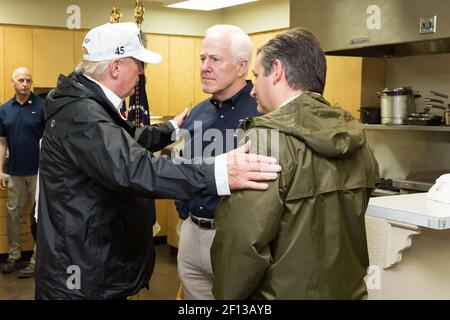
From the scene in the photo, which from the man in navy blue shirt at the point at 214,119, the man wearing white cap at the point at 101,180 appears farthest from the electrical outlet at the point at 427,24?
the man wearing white cap at the point at 101,180

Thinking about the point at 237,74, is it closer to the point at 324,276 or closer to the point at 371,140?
the point at 324,276

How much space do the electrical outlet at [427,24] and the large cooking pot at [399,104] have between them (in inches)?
21.9

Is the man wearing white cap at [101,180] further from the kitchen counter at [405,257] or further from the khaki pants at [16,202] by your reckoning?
the khaki pants at [16,202]

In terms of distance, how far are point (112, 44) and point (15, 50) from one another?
13.5ft

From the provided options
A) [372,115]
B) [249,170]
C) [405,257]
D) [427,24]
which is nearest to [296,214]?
[249,170]

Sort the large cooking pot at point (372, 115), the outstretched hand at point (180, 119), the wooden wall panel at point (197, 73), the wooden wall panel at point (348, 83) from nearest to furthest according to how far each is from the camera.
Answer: the outstretched hand at point (180, 119) → the large cooking pot at point (372, 115) → the wooden wall panel at point (348, 83) → the wooden wall panel at point (197, 73)

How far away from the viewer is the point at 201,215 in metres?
2.28

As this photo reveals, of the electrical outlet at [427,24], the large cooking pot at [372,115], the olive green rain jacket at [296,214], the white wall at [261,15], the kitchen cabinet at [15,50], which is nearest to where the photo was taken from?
the olive green rain jacket at [296,214]

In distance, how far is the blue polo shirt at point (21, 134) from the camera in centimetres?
477

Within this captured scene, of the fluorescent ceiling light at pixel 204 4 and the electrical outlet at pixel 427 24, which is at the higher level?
the fluorescent ceiling light at pixel 204 4

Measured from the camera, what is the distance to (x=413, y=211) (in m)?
1.57

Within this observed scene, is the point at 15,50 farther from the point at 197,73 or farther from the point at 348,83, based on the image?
the point at 348,83

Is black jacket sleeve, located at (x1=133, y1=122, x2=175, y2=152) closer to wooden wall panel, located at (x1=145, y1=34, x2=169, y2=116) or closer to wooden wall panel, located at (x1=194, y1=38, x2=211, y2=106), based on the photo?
wooden wall panel, located at (x1=145, y1=34, x2=169, y2=116)
